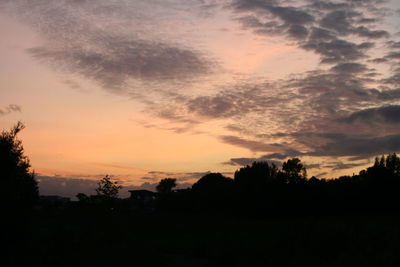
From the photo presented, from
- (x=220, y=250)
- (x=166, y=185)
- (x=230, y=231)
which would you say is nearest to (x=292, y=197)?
(x=230, y=231)

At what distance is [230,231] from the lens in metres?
52.1

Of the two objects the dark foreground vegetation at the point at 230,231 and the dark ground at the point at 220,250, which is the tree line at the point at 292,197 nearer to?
the dark foreground vegetation at the point at 230,231

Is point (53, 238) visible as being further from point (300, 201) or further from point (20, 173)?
point (300, 201)

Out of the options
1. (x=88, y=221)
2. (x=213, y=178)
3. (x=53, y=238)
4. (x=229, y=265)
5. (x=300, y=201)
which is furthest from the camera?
(x=213, y=178)

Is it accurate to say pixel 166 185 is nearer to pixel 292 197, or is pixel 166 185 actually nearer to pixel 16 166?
pixel 292 197

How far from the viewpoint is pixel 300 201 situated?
7400cm

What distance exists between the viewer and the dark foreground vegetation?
84.2ft

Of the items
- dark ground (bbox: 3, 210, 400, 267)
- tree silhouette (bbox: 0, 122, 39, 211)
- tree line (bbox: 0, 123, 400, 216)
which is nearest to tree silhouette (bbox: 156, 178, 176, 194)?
tree line (bbox: 0, 123, 400, 216)

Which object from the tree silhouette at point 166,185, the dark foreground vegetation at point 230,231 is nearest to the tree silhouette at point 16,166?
the dark foreground vegetation at point 230,231

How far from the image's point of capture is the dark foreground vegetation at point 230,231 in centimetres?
2567

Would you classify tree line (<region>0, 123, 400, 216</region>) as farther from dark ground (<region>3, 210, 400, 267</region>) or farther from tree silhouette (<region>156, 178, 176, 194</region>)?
tree silhouette (<region>156, 178, 176, 194</region>)

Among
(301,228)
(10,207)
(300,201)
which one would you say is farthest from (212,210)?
(10,207)

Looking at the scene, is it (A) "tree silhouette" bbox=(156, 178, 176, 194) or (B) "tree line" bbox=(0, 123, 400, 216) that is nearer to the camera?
(B) "tree line" bbox=(0, 123, 400, 216)

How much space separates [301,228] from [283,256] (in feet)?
29.0
